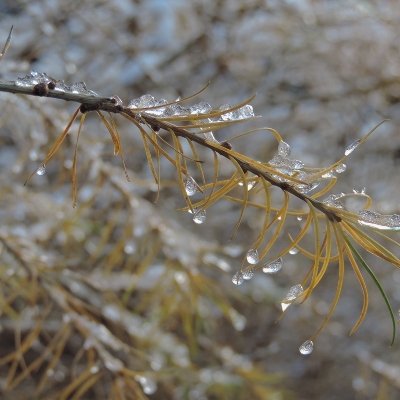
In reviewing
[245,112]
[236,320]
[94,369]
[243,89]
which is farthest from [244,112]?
[243,89]

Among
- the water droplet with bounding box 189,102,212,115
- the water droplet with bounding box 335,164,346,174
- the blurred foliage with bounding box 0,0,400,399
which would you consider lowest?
the blurred foliage with bounding box 0,0,400,399

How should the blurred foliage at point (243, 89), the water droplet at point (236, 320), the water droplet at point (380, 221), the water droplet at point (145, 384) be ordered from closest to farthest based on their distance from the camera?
the water droplet at point (380, 221) → the water droplet at point (145, 384) → the water droplet at point (236, 320) → the blurred foliage at point (243, 89)

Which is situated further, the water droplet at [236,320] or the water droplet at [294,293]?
the water droplet at [236,320]

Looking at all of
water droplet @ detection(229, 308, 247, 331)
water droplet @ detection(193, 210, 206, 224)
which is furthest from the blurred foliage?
water droplet @ detection(193, 210, 206, 224)

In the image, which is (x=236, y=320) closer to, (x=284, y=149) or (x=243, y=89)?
(x=284, y=149)

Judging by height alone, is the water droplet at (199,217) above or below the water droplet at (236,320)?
above

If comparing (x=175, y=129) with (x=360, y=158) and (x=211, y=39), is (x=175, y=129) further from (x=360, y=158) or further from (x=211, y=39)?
(x=360, y=158)

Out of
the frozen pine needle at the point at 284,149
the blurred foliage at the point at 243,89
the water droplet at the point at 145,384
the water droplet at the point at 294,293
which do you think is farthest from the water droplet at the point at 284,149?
the blurred foliage at the point at 243,89

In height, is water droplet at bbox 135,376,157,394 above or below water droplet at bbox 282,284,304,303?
below

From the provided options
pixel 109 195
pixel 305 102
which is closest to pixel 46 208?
pixel 109 195

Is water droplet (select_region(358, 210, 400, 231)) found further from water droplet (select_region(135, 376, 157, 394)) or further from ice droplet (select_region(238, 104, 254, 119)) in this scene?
water droplet (select_region(135, 376, 157, 394))

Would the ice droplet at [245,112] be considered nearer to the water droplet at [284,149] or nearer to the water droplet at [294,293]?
the water droplet at [284,149]
